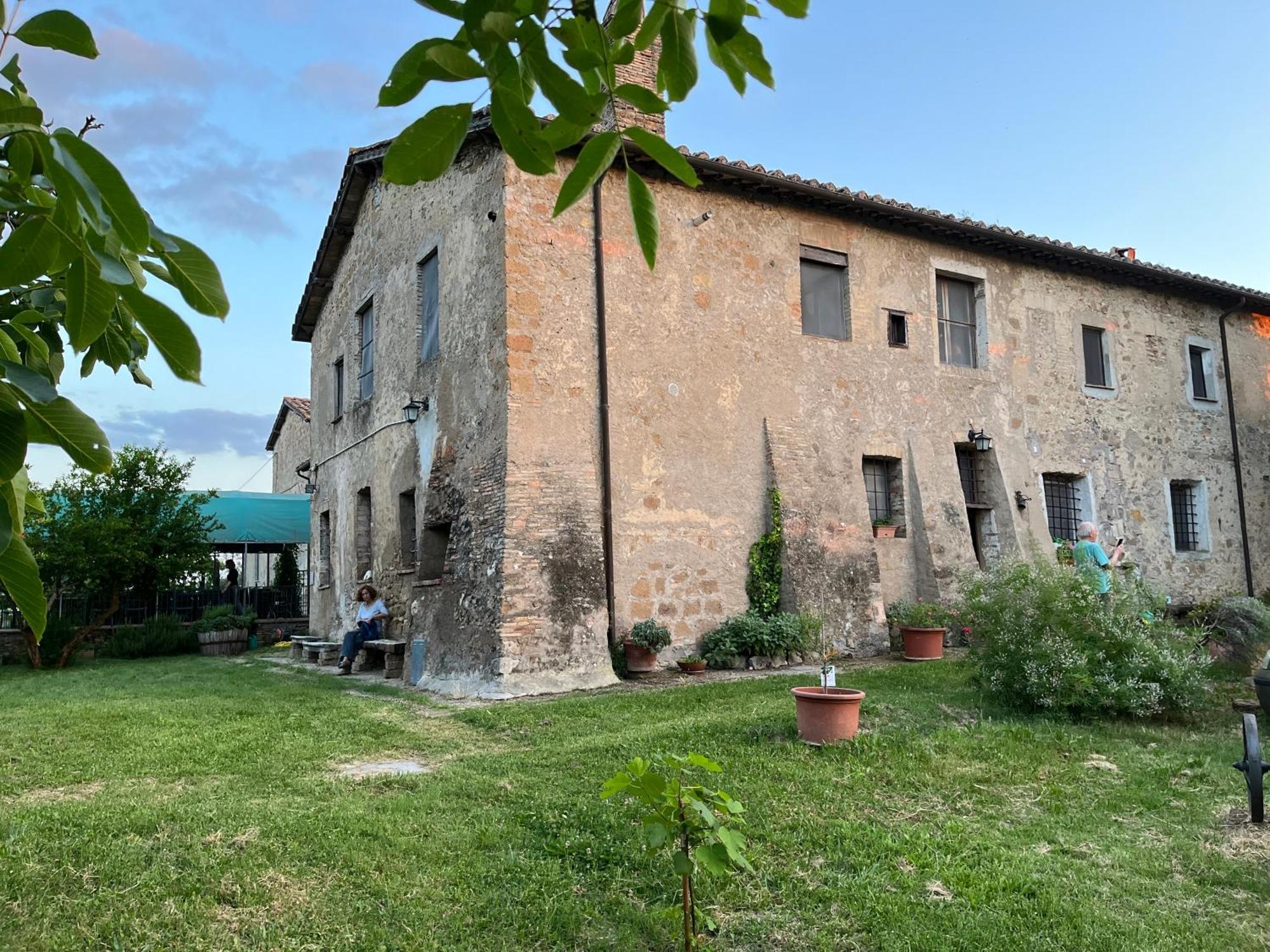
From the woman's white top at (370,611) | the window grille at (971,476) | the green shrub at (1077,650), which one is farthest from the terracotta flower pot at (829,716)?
the window grille at (971,476)

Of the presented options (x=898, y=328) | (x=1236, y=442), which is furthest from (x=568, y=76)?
(x=1236, y=442)

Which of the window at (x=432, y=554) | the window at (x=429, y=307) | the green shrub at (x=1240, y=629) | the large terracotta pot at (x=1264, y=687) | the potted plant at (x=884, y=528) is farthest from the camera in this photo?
the potted plant at (x=884, y=528)

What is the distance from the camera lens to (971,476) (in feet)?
46.2

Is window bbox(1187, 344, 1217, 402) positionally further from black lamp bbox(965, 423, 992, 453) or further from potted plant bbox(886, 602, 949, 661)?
potted plant bbox(886, 602, 949, 661)

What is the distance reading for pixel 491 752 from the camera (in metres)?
6.41

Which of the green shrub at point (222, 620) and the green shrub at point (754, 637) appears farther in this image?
the green shrub at point (222, 620)

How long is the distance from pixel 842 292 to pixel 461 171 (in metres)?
5.63

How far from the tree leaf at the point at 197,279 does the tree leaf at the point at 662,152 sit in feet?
2.23

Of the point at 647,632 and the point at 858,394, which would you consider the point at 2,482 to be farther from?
the point at 858,394

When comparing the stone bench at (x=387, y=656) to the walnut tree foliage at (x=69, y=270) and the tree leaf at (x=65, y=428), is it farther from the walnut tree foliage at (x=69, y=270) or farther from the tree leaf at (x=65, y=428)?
the tree leaf at (x=65, y=428)

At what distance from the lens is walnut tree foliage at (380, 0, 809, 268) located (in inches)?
50.3

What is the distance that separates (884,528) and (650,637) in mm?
4588

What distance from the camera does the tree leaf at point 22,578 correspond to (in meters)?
1.23

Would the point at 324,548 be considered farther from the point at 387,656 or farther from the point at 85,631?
the point at 387,656
